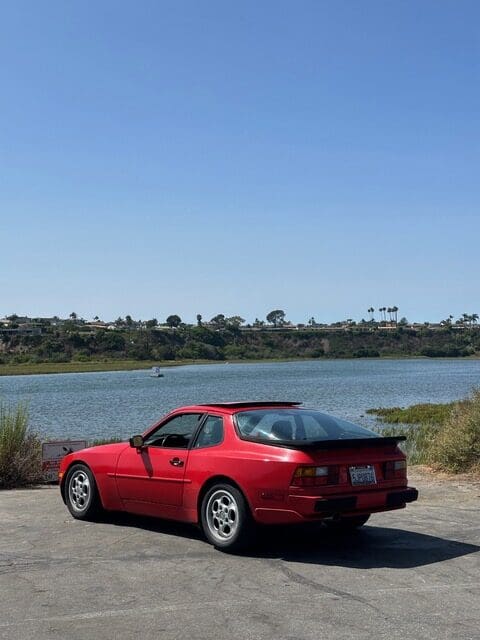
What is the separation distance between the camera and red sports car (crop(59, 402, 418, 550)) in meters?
8.24

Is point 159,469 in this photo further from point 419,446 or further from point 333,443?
point 419,446

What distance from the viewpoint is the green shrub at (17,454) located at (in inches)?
565

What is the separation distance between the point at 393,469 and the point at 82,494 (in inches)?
151

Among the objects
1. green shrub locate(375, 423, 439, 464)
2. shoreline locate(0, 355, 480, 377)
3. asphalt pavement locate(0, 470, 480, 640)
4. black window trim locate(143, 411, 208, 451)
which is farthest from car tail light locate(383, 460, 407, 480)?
shoreline locate(0, 355, 480, 377)

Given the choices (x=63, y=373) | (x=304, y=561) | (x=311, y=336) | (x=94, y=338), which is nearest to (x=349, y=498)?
(x=304, y=561)

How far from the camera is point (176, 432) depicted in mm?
9750

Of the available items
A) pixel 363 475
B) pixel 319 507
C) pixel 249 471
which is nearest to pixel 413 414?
pixel 363 475

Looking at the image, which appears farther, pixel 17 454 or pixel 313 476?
pixel 17 454

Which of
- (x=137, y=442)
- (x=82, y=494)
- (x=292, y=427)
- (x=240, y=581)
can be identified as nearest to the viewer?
(x=240, y=581)

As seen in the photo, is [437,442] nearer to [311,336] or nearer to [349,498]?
[349,498]

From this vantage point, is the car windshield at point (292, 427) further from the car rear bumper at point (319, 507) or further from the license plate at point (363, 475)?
the car rear bumper at point (319, 507)

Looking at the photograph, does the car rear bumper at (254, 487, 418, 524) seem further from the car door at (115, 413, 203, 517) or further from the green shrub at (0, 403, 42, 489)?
the green shrub at (0, 403, 42, 489)

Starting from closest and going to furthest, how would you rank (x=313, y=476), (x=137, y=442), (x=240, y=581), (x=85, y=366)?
(x=240, y=581)
(x=313, y=476)
(x=137, y=442)
(x=85, y=366)

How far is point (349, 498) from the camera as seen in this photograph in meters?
8.34
